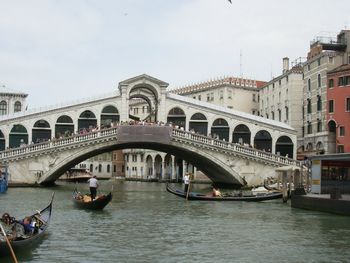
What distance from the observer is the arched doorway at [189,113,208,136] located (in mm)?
37875

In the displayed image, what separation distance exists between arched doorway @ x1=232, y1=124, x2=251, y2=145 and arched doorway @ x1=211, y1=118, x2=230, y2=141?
488 millimetres

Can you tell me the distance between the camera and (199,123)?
37938 millimetres

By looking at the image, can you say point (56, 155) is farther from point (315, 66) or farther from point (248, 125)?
point (315, 66)

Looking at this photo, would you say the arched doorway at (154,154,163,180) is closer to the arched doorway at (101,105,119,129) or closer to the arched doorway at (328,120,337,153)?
the arched doorway at (101,105,119,129)

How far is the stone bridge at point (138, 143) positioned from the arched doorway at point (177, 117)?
263cm

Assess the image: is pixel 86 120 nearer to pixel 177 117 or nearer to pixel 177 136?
pixel 177 117

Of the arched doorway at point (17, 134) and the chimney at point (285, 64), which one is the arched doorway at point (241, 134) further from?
the arched doorway at point (17, 134)

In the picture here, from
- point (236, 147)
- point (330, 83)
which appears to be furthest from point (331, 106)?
point (236, 147)

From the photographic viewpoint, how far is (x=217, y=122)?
38031 mm

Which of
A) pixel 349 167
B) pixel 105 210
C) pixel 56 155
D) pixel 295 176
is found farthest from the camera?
pixel 56 155

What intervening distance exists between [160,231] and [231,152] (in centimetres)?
1949

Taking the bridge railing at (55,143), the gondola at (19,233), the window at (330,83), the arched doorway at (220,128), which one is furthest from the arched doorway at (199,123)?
the gondola at (19,233)

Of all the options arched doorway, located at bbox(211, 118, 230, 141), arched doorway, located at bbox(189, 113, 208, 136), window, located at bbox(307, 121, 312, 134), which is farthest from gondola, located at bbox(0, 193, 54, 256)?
window, located at bbox(307, 121, 312, 134)

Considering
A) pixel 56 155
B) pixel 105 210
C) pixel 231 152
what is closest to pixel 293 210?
pixel 105 210
